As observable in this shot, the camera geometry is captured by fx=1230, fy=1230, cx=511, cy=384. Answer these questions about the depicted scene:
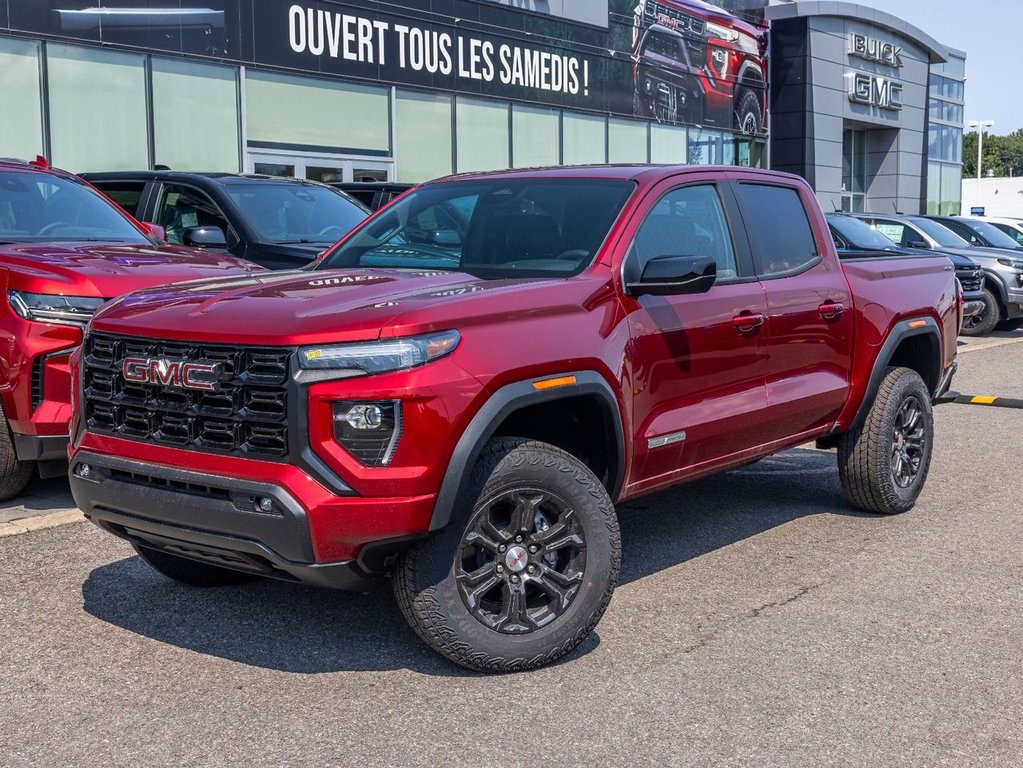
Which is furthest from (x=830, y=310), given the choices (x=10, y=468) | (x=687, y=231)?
(x=10, y=468)

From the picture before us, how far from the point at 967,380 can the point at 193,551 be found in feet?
34.5

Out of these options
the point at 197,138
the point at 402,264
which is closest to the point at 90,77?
the point at 197,138

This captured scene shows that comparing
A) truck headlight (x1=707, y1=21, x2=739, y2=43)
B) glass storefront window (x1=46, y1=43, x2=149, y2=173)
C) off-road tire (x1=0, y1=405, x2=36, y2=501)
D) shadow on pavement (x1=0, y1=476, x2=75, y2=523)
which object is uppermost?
truck headlight (x1=707, y1=21, x2=739, y2=43)

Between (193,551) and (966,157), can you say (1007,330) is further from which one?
(966,157)

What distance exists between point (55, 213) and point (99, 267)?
4.61 feet

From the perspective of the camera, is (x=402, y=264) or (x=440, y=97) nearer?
(x=402, y=264)

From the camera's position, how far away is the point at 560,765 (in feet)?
11.7

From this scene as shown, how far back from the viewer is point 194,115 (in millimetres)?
18938

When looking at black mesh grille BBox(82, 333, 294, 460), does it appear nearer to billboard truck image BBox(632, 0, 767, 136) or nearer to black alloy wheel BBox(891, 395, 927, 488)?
black alloy wheel BBox(891, 395, 927, 488)

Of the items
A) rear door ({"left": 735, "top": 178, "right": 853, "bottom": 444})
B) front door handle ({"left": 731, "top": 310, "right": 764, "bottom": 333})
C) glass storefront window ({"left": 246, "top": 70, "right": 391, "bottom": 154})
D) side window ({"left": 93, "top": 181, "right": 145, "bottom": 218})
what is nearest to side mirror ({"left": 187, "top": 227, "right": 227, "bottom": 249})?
side window ({"left": 93, "top": 181, "right": 145, "bottom": 218})

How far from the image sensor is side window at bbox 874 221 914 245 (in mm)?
18641

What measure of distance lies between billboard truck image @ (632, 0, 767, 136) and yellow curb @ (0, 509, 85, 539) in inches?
969

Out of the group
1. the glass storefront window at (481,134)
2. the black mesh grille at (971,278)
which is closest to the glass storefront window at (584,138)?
the glass storefront window at (481,134)

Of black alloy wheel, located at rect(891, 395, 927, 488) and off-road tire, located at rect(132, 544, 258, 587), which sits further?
black alloy wheel, located at rect(891, 395, 927, 488)
